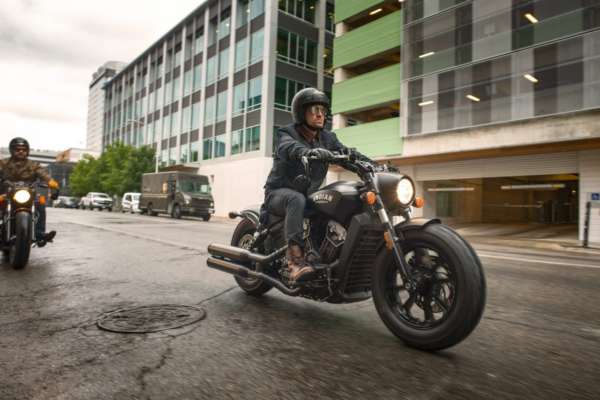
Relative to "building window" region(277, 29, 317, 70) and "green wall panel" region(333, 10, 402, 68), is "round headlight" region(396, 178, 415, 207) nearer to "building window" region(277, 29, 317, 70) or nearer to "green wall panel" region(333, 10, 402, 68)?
"green wall panel" region(333, 10, 402, 68)

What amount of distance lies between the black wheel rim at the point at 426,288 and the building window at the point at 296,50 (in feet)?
105

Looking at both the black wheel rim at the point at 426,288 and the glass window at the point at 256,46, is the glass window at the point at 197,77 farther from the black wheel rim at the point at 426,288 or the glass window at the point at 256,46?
the black wheel rim at the point at 426,288

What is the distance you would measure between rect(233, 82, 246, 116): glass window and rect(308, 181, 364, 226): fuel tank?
105 feet

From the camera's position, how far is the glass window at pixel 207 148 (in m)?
38.2

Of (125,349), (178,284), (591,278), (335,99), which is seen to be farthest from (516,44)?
(125,349)

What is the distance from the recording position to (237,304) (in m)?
3.74

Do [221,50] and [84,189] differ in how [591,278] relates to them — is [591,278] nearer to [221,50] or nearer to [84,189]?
[221,50]

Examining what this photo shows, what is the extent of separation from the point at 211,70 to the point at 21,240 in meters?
36.4

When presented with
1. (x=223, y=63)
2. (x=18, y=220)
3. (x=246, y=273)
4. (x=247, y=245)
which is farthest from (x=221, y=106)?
(x=246, y=273)

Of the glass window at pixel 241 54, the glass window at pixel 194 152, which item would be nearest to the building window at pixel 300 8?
the glass window at pixel 241 54

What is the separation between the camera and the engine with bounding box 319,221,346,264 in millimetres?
3047

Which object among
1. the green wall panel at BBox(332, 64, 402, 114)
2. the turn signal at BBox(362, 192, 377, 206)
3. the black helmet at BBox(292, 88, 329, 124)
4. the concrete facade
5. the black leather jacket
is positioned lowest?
the turn signal at BBox(362, 192, 377, 206)

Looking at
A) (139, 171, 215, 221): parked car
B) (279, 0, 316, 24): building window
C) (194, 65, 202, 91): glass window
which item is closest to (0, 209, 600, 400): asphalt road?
(139, 171, 215, 221): parked car

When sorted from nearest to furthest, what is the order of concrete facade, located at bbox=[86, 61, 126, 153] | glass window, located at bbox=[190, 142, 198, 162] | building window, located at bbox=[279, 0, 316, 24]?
building window, located at bbox=[279, 0, 316, 24] → glass window, located at bbox=[190, 142, 198, 162] → concrete facade, located at bbox=[86, 61, 126, 153]
